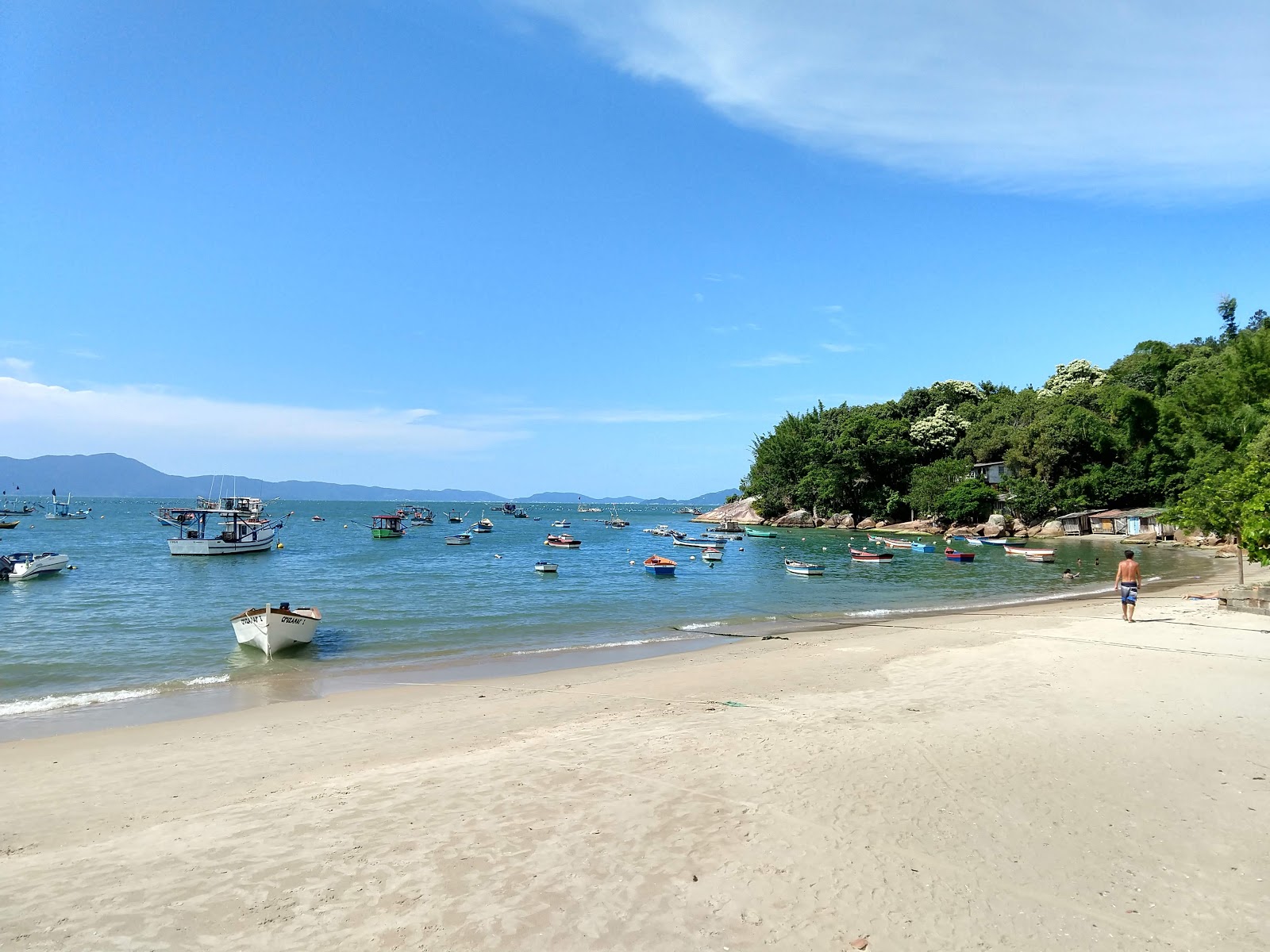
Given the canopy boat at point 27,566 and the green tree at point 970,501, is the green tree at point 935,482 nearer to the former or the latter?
the green tree at point 970,501

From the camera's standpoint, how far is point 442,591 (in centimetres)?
3462

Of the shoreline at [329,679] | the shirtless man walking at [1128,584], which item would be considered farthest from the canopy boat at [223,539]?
the shirtless man walking at [1128,584]

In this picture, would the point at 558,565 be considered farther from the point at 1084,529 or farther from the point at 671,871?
the point at 1084,529

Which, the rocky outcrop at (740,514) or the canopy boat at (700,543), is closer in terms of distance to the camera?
the canopy boat at (700,543)

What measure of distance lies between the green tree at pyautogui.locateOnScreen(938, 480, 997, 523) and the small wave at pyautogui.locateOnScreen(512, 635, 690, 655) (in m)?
69.2

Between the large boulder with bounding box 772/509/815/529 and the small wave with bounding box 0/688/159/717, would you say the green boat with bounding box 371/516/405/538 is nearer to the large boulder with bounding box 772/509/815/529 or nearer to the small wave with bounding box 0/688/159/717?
the large boulder with bounding box 772/509/815/529

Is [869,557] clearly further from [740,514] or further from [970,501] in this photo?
[740,514]

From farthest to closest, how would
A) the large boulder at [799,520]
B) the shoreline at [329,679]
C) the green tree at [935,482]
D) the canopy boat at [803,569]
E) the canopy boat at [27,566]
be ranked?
the large boulder at [799,520], the green tree at [935,482], the canopy boat at [803,569], the canopy boat at [27,566], the shoreline at [329,679]

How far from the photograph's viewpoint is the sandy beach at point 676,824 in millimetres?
5352

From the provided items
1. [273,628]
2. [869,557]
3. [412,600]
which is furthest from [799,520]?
[273,628]

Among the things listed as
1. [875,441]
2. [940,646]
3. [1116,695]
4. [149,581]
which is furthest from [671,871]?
[875,441]

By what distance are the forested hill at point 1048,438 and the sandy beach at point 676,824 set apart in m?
47.7

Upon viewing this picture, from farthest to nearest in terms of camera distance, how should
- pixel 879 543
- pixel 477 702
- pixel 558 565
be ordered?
pixel 879 543 → pixel 558 565 → pixel 477 702

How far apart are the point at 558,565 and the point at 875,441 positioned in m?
59.3
